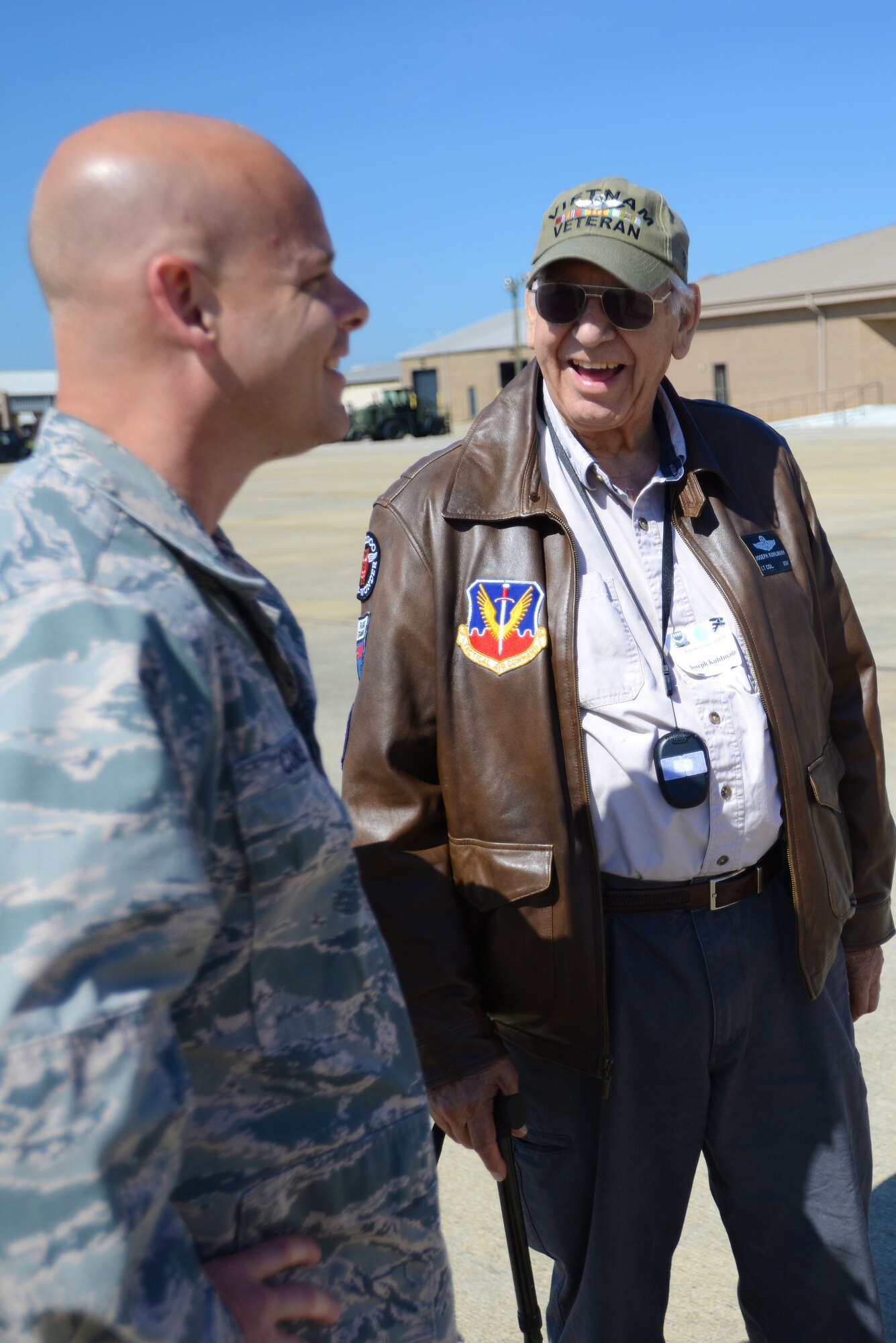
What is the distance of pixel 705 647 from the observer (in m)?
2.02

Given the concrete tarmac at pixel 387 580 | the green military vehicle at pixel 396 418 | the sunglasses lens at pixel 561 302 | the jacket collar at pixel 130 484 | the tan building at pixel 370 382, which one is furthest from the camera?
the tan building at pixel 370 382

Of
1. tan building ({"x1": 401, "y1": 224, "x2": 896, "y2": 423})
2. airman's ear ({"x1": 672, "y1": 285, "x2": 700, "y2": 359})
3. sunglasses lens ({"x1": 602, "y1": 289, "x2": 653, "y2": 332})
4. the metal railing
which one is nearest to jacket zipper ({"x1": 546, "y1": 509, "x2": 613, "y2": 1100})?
sunglasses lens ({"x1": 602, "y1": 289, "x2": 653, "y2": 332})

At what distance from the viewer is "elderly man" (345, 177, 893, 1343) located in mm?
1942

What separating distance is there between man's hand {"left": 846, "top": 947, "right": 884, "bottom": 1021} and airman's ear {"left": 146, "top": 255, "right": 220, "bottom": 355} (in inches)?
73.2

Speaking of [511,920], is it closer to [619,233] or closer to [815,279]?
[619,233]

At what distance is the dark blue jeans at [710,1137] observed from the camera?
1.97 metres

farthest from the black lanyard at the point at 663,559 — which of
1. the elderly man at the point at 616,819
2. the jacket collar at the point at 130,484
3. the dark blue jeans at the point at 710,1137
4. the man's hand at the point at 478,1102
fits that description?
the jacket collar at the point at 130,484

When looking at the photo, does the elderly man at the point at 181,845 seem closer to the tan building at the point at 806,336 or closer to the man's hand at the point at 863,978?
the man's hand at the point at 863,978

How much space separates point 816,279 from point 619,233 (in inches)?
1683

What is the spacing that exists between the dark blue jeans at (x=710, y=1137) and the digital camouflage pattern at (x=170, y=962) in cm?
80

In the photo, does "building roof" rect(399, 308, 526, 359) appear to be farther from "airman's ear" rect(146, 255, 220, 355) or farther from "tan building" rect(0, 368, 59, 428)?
"airman's ear" rect(146, 255, 220, 355)

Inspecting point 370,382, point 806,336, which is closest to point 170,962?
point 806,336

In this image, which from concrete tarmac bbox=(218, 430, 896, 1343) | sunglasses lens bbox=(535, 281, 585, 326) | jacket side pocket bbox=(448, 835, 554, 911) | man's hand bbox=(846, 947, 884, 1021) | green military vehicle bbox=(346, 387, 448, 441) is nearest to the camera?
jacket side pocket bbox=(448, 835, 554, 911)

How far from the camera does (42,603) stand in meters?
0.91
